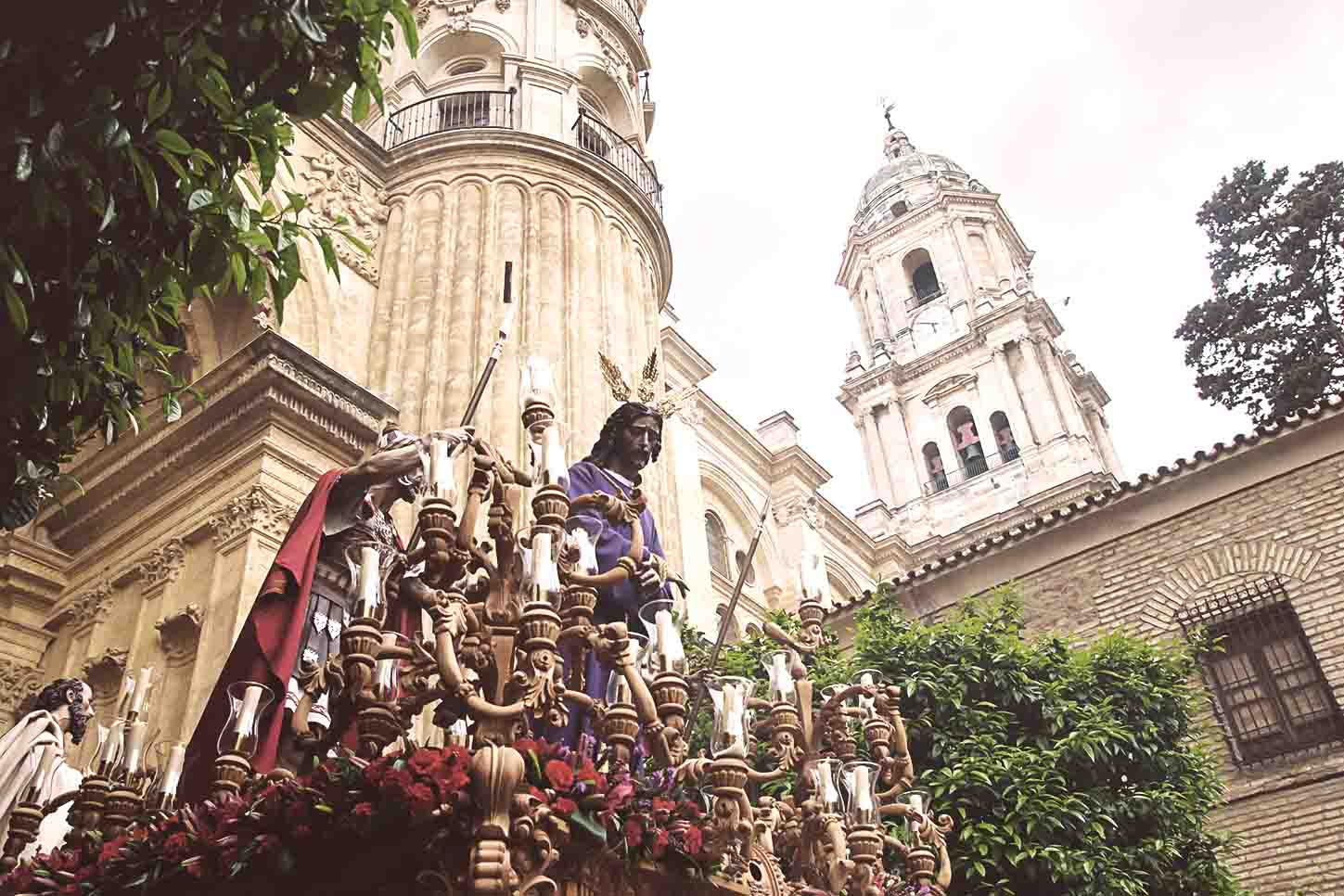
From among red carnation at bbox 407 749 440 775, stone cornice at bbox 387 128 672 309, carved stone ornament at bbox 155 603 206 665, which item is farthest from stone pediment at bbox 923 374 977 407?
red carnation at bbox 407 749 440 775

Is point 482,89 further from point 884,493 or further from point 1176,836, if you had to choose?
point 884,493

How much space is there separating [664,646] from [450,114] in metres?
11.7

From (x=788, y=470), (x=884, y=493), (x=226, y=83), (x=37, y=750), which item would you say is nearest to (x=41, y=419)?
(x=226, y=83)

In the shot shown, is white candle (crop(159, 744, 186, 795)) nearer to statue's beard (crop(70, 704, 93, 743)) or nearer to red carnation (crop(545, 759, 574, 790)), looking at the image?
statue's beard (crop(70, 704, 93, 743))

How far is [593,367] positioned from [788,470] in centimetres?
1348

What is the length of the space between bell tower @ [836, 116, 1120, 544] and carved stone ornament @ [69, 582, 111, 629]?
22.9m

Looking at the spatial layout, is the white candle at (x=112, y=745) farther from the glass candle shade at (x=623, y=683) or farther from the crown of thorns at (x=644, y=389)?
the crown of thorns at (x=644, y=389)

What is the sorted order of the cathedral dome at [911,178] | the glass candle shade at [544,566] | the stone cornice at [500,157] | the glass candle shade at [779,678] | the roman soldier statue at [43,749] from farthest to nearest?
the cathedral dome at [911,178] < the stone cornice at [500,157] < the roman soldier statue at [43,749] < the glass candle shade at [779,678] < the glass candle shade at [544,566]

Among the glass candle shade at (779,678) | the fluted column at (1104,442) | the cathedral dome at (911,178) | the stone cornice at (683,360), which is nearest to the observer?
the glass candle shade at (779,678)

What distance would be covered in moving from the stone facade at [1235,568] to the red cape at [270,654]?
9.41 m

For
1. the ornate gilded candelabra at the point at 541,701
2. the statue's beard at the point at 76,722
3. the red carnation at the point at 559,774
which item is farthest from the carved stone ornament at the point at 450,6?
the red carnation at the point at 559,774

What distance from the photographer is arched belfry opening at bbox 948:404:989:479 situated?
104ft

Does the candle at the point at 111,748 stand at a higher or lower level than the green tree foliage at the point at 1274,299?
lower

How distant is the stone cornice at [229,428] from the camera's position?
9.80 m
